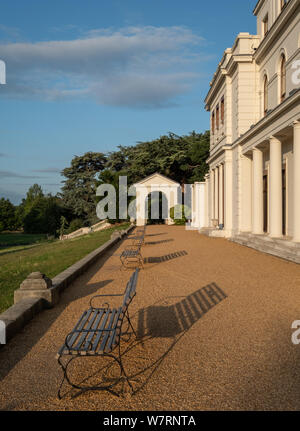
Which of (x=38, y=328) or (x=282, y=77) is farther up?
(x=282, y=77)

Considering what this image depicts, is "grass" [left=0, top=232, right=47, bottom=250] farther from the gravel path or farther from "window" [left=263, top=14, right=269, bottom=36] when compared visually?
the gravel path

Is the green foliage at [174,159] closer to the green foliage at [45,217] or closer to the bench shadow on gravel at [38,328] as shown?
the green foliage at [45,217]

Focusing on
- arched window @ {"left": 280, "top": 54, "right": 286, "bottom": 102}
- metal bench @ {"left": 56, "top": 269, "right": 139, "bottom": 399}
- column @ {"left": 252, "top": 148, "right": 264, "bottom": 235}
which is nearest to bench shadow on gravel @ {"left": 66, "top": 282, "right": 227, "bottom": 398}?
metal bench @ {"left": 56, "top": 269, "right": 139, "bottom": 399}

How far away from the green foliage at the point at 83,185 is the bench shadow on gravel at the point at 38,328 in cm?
4583

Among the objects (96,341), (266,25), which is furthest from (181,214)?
(96,341)

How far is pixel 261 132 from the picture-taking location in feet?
53.2

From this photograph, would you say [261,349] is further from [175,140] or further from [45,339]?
[175,140]

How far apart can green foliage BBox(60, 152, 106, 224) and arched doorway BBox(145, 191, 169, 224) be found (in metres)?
14.9

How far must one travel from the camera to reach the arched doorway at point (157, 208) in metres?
40.5

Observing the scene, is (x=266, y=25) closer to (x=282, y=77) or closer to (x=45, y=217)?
(x=282, y=77)

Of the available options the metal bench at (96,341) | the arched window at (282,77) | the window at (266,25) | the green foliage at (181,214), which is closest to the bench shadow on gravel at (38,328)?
the metal bench at (96,341)

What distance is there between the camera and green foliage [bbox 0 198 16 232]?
72375 mm

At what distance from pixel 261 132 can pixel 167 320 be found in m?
12.3
